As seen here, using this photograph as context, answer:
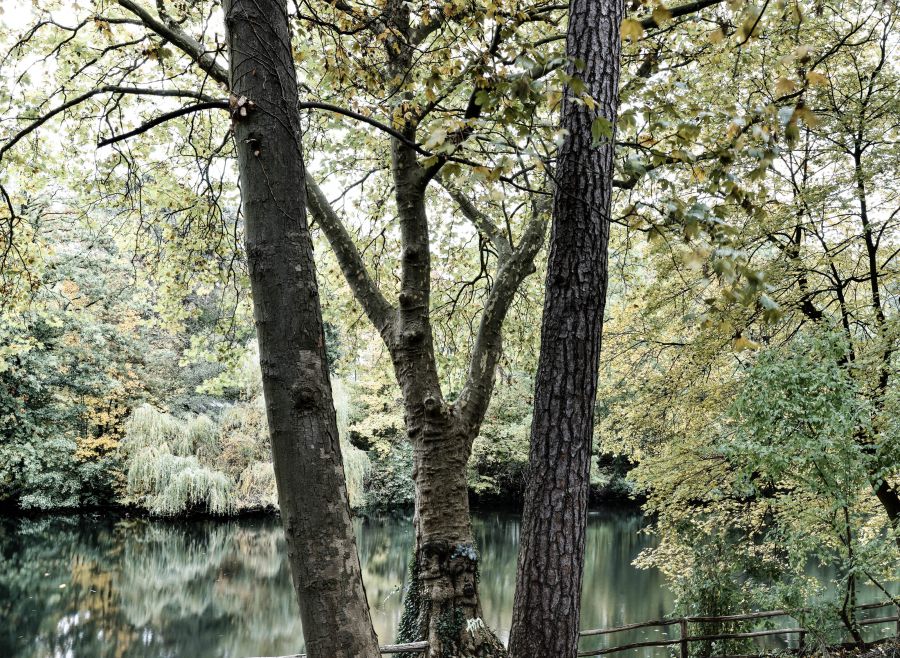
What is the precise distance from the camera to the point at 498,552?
18469 millimetres

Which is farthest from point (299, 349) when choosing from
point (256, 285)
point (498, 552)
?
point (498, 552)

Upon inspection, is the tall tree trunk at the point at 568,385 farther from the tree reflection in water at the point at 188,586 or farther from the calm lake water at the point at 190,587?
the tree reflection in water at the point at 188,586

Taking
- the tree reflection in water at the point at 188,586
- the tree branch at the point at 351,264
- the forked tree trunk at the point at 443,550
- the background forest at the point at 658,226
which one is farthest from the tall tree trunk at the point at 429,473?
the tree reflection in water at the point at 188,586

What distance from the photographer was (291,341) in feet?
5.69

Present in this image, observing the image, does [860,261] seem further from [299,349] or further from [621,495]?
[621,495]

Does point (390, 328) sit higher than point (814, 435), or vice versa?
point (390, 328)

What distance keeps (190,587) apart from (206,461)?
13.3 feet

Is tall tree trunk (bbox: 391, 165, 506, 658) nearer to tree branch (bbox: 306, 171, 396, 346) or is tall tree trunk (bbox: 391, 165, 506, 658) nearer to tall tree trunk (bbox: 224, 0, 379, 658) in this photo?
tree branch (bbox: 306, 171, 396, 346)

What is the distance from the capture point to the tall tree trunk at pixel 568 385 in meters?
2.41

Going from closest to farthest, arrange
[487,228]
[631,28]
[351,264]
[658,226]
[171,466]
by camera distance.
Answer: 1. [631,28]
2. [658,226]
3. [351,264]
4. [487,228]
5. [171,466]

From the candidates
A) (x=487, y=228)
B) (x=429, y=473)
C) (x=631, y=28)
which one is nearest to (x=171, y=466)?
(x=487, y=228)

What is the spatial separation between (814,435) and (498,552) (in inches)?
562

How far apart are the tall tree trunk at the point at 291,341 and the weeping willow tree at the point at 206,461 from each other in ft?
49.7

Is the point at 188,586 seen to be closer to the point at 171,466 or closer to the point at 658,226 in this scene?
the point at 171,466
